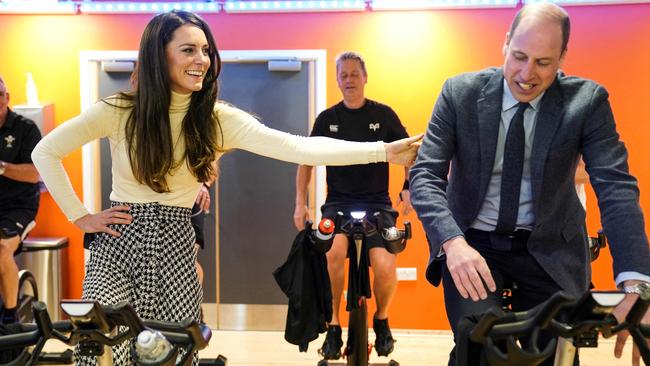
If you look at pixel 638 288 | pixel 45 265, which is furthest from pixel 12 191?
pixel 638 288

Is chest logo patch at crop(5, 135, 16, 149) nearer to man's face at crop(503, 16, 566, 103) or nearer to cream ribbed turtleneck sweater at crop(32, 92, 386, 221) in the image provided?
cream ribbed turtleneck sweater at crop(32, 92, 386, 221)

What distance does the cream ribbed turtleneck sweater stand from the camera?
2.81 metres

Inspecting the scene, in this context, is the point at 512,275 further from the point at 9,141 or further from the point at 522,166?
the point at 9,141

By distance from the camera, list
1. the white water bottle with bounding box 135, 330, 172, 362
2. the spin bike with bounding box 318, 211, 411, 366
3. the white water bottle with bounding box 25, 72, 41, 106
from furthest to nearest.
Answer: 1. the white water bottle with bounding box 25, 72, 41, 106
2. the spin bike with bounding box 318, 211, 411, 366
3. the white water bottle with bounding box 135, 330, 172, 362

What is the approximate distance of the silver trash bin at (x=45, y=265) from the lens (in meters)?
5.80

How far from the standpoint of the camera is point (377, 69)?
5766mm

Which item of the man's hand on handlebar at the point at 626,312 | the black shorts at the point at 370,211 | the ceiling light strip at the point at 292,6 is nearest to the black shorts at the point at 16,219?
the black shorts at the point at 370,211

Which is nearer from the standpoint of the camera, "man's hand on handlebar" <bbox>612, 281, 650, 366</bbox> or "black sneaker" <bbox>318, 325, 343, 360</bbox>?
"man's hand on handlebar" <bbox>612, 281, 650, 366</bbox>

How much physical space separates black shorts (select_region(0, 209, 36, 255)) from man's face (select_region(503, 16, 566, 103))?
356cm

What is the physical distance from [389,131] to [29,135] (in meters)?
2.30

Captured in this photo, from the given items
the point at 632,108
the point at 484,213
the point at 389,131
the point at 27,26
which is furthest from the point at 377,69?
the point at 484,213

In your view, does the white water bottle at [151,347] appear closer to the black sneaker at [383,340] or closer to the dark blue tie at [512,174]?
the dark blue tie at [512,174]

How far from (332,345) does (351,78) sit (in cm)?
164

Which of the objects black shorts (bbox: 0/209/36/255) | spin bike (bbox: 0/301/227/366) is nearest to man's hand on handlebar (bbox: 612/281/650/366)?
spin bike (bbox: 0/301/227/366)
